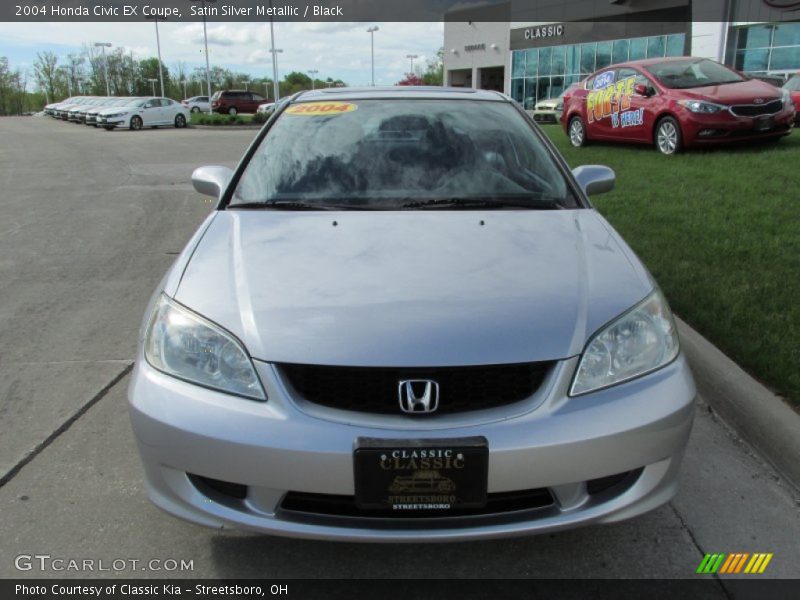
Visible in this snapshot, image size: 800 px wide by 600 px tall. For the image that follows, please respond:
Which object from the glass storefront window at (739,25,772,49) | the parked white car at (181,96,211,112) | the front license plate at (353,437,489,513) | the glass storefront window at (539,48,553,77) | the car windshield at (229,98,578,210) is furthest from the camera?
the parked white car at (181,96,211,112)

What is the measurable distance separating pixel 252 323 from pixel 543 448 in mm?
916

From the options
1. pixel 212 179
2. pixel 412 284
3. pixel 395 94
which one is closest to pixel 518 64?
pixel 395 94

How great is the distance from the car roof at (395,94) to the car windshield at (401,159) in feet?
0.26

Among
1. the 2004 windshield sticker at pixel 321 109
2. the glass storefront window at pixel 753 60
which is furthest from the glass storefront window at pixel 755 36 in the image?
the 2004 windshield sticker at pixel 321 109

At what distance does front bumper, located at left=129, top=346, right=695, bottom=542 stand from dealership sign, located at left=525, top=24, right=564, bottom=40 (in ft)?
141

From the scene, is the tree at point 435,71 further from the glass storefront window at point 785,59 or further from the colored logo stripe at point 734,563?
the colored logo stripe at point 734,563

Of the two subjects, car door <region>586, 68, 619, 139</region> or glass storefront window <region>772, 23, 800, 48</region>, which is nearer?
car door <region>586, 68, 619, 139</region>

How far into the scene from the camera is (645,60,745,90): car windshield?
33.5 feet

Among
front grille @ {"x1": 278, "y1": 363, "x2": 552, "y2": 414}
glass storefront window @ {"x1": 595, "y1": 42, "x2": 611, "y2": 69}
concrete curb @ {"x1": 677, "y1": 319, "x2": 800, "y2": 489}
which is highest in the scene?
glass storefront window @ {"x1": 595, "y1": 42, "x2": 611, "y2": 69}

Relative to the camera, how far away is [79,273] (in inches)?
231

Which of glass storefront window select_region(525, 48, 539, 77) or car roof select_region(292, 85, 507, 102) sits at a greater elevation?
glass storefront window select_region(525, 48, 539, 77)

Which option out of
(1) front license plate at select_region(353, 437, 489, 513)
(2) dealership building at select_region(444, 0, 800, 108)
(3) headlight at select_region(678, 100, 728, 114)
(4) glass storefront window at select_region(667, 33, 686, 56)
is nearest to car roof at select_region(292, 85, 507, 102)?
(1) front license plate at select_region(353, 437, 489, 513)

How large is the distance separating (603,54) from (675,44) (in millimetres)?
5184

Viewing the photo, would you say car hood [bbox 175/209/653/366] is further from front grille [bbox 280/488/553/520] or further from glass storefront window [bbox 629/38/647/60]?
glass storefront window [bbox 629/38/647/60]
